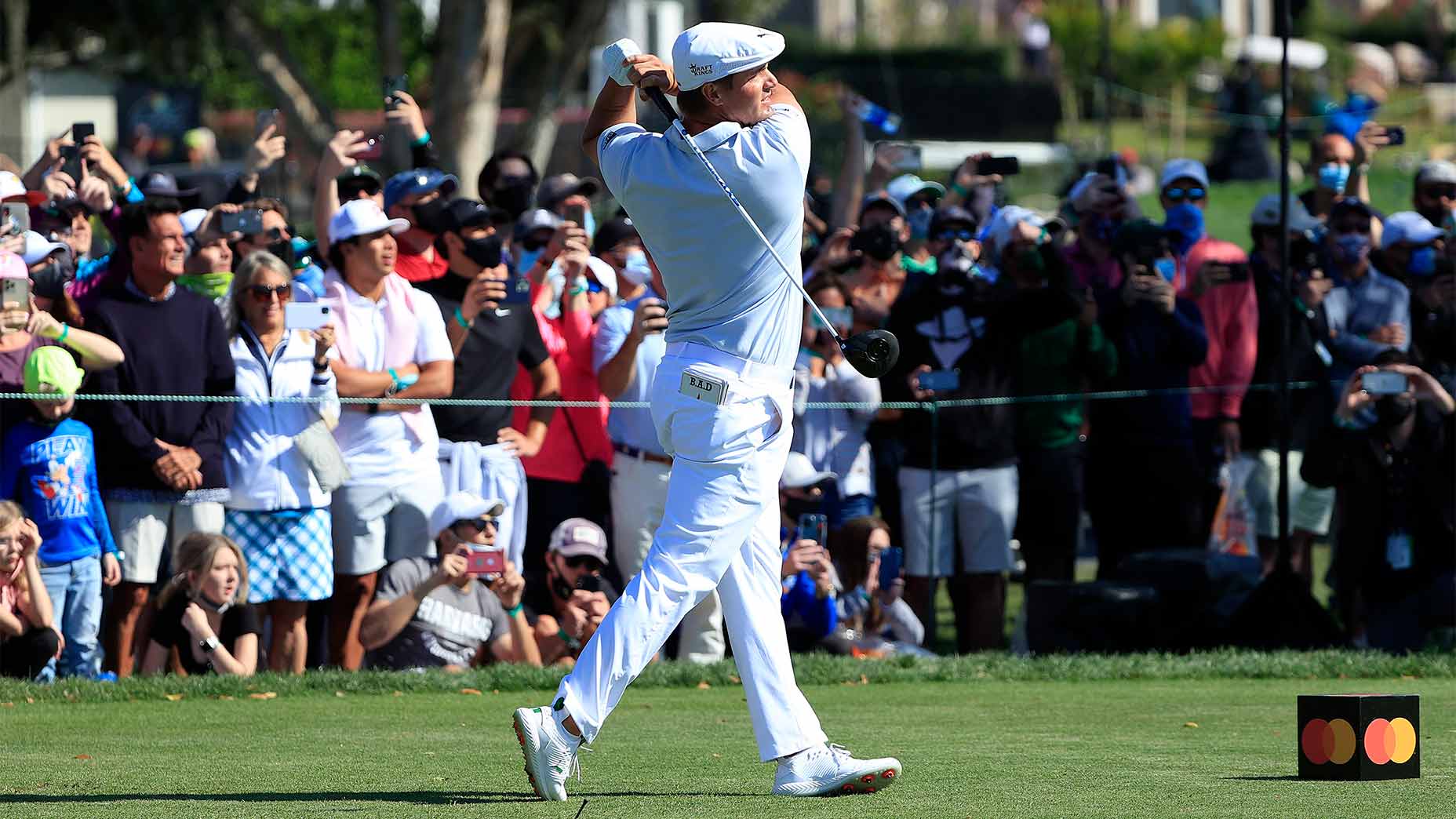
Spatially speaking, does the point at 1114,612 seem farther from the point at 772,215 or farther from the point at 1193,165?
the point at 772,215

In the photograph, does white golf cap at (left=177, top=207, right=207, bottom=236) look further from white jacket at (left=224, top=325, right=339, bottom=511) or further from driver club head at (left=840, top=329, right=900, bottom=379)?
driver club head at (left=840, top=329, right=900, bottom=379)

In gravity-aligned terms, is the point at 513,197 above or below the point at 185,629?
above

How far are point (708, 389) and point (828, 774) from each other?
1.12 metres

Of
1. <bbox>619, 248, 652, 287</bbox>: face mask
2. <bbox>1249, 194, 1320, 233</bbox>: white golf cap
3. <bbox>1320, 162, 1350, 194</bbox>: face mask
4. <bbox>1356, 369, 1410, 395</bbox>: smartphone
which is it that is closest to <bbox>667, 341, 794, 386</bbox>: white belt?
<bbox>1356, 369, 1410, 395</bbox>: smartphone

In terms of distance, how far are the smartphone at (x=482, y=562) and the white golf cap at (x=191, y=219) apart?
2.29 m

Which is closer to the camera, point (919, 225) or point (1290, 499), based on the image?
point (1290, 499)

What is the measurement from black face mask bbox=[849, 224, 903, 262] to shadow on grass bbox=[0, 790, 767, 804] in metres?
5.98

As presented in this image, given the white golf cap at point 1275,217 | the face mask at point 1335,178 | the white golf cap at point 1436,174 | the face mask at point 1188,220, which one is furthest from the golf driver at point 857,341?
the face mask at point 1335,178

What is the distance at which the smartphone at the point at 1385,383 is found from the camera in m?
11.3

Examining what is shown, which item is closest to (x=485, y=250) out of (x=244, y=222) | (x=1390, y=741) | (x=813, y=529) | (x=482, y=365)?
(x=482, y=365)

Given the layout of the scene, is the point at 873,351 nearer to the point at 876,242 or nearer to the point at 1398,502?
the point at 1398,502

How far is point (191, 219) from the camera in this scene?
38.6ft

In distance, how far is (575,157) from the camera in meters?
31.9

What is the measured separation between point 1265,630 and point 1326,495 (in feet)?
3.62
